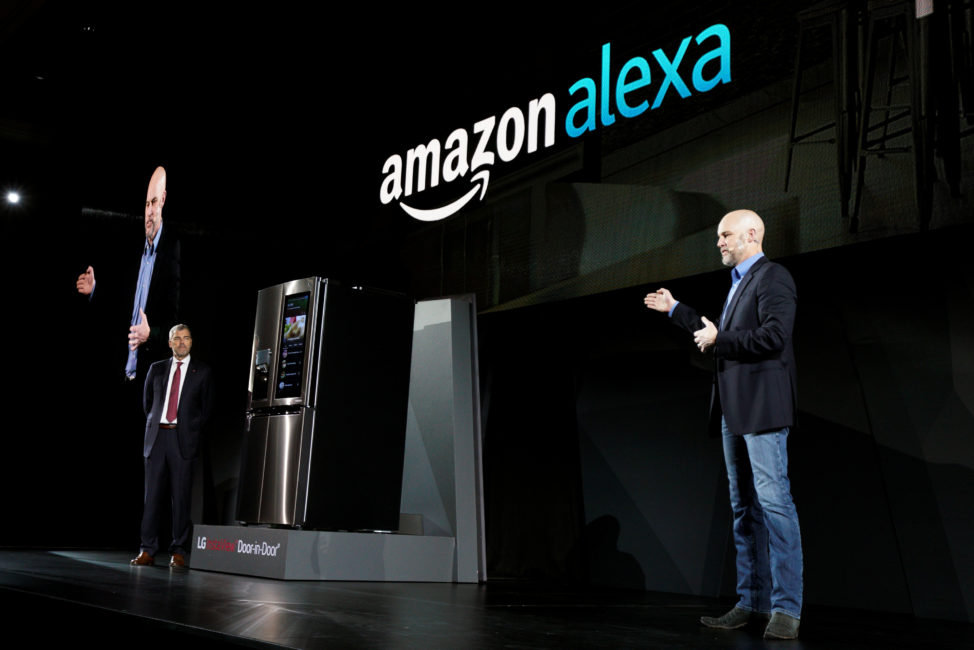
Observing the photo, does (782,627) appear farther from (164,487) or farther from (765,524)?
(164,487)

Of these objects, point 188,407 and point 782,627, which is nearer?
point 782,627

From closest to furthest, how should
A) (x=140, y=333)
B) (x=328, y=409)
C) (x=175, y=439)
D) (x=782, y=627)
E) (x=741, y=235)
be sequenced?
(x=782, y=627) < (x=741, y=235) < (x=328, y=409) < (x=175, y=439) < (x=140, y=333)

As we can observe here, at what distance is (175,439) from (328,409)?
150 cm

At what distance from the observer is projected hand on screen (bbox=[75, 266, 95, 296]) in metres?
8.11

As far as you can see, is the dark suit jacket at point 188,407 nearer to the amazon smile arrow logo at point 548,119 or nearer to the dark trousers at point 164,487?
the dark trousers at point 164,487

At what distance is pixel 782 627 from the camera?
2744mm

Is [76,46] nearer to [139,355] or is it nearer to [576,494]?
[139,355]

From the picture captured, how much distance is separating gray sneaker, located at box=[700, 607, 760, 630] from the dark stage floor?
65mm

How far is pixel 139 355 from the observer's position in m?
7.89

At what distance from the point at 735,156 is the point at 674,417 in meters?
1.42

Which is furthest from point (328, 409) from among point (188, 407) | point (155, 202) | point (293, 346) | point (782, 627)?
point (155, 202)

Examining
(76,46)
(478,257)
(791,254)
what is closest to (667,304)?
(791,254)

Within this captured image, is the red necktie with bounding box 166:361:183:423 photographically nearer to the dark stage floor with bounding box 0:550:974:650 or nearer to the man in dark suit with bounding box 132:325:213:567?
the man in dark suit with bounding box 132:325:213:567

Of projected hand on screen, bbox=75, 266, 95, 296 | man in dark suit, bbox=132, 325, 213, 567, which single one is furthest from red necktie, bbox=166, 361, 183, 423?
projected hand on screen, bbox=75, 266, 95, 296
